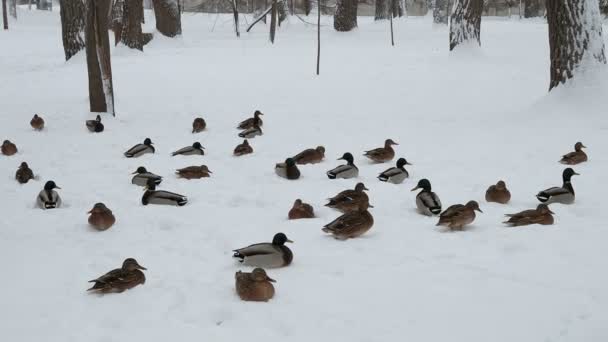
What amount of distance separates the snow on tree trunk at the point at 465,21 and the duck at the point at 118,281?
51.0ft

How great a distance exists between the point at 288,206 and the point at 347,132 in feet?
15.5

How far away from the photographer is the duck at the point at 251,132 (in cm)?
1265

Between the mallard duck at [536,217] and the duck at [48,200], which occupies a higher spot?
the mallard duck at [536,217]

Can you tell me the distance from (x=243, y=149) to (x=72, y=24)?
9967 millimetres

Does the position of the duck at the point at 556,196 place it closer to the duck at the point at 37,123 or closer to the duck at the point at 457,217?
the duck at the point at 457,217

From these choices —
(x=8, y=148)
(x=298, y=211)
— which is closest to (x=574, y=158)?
(x=298, y=211)

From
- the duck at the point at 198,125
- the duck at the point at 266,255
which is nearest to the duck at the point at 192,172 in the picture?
the duck at the point at 198,125

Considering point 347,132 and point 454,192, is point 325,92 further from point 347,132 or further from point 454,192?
point 454,192

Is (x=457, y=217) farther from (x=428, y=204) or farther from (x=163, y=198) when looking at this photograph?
(x=163, y=198)

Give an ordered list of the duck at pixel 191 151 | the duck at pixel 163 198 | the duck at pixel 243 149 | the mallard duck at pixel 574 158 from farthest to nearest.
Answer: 1. the duck at pixel 243 149
2. the duck at pixel 191 151
3. the mallard duck at pixel 574 158
4. the duck at pixel 163 198

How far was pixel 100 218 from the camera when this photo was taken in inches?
292

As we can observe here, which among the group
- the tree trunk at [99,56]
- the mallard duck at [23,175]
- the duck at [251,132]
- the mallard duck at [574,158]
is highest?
the tree trunk at [99,56]

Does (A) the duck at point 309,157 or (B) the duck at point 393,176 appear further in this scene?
(A) the duck at point 309,157

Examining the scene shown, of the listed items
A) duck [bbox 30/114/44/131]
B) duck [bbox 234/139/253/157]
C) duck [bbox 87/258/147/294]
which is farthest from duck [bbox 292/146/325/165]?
duck [bbox 30/114/44/131]
